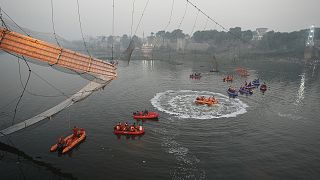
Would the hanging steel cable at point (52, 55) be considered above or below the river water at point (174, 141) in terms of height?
above

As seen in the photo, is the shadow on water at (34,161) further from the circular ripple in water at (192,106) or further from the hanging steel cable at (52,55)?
the circular ripple in water at (192,106)

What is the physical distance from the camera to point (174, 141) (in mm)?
37781

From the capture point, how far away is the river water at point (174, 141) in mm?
29938

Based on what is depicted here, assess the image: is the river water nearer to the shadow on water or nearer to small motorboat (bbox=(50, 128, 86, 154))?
the shadow on water

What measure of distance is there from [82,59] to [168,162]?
15.5 meters

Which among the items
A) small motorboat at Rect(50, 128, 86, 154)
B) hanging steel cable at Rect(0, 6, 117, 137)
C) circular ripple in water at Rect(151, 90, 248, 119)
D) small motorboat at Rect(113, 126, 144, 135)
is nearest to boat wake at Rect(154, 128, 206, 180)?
small motorboat at Rect(113, 126, 144, 135)

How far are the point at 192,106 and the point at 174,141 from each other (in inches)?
768

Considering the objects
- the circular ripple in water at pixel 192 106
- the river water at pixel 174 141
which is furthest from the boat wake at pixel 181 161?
the circular ripple in water at pixel 192 106

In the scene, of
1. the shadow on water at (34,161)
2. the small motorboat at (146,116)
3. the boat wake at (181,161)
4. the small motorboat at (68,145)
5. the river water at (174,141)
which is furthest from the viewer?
the small motorboat at (146,116)

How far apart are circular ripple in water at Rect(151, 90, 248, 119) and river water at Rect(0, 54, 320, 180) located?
0.20 meters

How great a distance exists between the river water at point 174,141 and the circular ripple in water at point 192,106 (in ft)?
0.67

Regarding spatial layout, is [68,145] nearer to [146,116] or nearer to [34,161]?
[34,161]

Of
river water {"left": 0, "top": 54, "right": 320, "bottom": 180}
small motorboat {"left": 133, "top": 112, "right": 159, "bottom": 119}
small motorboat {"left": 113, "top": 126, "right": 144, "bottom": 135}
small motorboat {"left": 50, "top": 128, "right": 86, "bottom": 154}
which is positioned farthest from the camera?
small motorboat {"left": 133, "top": 112, "right": 159, "bottom": 119}

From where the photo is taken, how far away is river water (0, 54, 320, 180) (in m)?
29.9
